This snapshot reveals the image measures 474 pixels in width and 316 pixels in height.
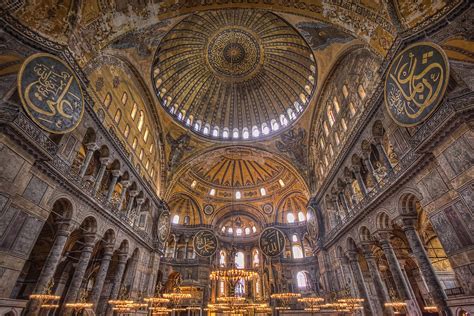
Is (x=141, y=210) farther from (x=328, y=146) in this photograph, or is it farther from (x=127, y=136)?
(x=328, y=146)

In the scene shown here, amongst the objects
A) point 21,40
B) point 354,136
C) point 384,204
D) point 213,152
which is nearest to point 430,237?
point 384,204

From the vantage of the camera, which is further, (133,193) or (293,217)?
(293,217)

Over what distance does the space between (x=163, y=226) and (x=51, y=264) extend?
35.8 ft

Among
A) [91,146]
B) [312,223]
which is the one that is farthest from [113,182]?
[312,223]

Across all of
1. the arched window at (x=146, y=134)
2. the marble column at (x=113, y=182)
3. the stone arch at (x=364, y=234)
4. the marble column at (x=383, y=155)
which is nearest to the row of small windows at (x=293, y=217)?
the stone arch at (x=364, y=234)

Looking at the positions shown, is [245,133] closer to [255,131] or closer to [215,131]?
[255,131]

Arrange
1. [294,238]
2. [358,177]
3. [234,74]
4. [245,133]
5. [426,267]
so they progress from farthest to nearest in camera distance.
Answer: [294,238], [245,133], [234,74], [358,177], [426,267]

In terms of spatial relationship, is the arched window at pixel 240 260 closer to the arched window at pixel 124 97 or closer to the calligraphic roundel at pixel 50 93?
the arched window at pixel 124 97

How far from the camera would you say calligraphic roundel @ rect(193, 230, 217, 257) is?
19328 millimetres

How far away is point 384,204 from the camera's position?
10.6 m

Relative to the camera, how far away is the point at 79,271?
10.5 metres

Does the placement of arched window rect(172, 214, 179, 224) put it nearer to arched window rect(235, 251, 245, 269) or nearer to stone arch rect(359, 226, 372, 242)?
arched window rect(235, 251, 245, 269)

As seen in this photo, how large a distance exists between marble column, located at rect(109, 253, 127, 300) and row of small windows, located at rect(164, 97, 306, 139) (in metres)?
12.1

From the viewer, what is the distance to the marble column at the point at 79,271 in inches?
388
